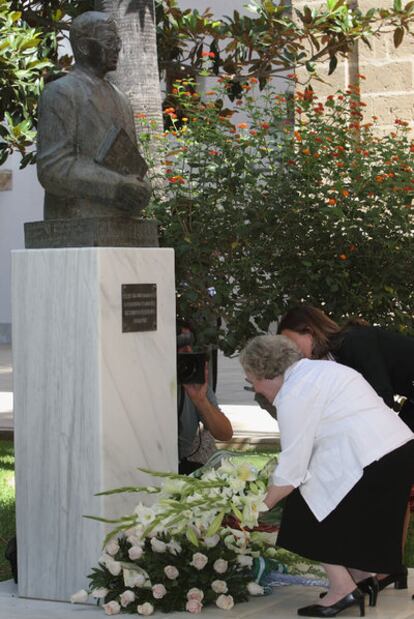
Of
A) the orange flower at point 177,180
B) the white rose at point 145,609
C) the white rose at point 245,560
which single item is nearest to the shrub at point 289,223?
the orange flower at point 177,180

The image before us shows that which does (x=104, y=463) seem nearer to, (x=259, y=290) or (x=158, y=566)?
(x=158, y=566)

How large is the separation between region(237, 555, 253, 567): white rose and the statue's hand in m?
1.72

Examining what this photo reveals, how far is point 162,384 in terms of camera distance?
6.68 m

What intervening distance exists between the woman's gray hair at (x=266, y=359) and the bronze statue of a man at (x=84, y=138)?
1.18 m

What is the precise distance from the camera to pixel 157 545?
606 cm

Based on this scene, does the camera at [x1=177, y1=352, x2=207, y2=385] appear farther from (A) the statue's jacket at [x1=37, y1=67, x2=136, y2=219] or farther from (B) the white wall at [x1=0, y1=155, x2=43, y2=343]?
(B) the white wall at [x1=0, y1=155, x2=43, y2=343]

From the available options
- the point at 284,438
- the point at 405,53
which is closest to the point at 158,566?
the point at 284,438

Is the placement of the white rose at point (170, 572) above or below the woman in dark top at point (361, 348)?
below

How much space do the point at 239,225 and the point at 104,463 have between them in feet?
9.84

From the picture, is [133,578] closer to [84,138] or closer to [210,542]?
[210,542]

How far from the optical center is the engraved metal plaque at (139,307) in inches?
250

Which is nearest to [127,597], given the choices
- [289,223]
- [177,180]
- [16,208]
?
[289,223]

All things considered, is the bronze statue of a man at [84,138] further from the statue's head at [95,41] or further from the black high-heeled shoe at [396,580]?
the black high-heeled shoe at [396,580]


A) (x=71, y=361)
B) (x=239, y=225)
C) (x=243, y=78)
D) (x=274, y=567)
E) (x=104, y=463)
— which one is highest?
(x=243, y=78)
